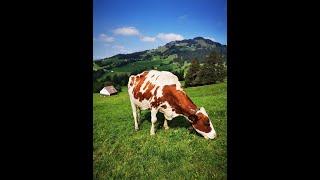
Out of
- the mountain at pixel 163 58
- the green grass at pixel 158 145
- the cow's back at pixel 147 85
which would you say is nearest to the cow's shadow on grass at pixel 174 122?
the green grass at pixel 158 145

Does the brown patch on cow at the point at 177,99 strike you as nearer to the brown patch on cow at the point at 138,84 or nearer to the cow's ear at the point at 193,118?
the cow's ear at the point at 193,118

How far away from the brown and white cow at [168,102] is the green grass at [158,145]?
6cm

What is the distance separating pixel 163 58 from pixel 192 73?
269 millimetres

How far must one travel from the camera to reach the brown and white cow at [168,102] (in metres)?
3.52

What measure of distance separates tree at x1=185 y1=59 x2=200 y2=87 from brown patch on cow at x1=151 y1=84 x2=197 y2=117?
0.39 ft

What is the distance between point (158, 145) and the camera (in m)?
3.51

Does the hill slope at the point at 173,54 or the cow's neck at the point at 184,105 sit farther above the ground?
the hill slope at the point at 173,54

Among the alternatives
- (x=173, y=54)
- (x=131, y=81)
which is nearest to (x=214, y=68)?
(x=173, y=54)

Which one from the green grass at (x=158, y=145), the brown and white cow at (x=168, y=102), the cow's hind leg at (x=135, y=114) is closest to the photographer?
the green grass at (x=158, y=145)

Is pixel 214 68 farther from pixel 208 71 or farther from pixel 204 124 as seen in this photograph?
pixel 204 124

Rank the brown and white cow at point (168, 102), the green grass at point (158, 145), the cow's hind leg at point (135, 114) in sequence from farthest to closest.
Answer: the cow's hind leg at point (135, 114)
the brown and white cow at point (168, 102)
the green grass at point (158, 145)
